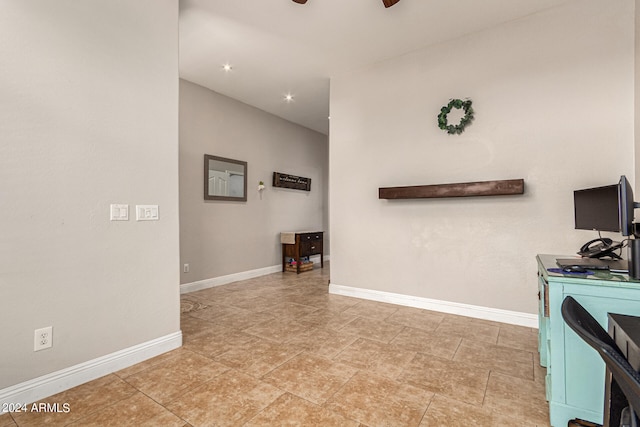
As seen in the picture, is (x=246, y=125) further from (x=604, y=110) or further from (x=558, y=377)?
(x=558, y=377)

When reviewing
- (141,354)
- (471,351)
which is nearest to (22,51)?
(141,354)

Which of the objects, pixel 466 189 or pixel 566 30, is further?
pixel 466 189

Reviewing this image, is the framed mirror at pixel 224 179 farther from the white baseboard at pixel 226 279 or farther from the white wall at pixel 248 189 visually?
the white baseboard at pixel 226 279

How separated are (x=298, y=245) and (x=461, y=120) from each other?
350 centimetres

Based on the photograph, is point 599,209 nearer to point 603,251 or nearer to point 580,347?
point 603,251

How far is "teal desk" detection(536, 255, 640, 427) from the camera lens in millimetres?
1446

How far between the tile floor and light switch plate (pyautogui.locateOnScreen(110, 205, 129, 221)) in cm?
108

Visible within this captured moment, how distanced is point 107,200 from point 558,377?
2923 millimetres

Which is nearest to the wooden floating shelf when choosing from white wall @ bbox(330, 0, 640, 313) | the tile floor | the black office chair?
white wall @ bbox(330, 0, 640, 313)

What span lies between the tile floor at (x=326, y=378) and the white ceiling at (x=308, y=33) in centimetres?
303

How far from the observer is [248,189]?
529 centimetres

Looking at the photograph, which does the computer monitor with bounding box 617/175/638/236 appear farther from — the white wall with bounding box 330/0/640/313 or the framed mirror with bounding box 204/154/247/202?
the framed mirror with bounding box 204/154/247/202

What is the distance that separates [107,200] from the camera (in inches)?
84.2

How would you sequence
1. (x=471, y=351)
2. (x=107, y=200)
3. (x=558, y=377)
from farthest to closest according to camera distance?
(x=471, y=351)
(x=107, y=200)
(x=558, y=377)
